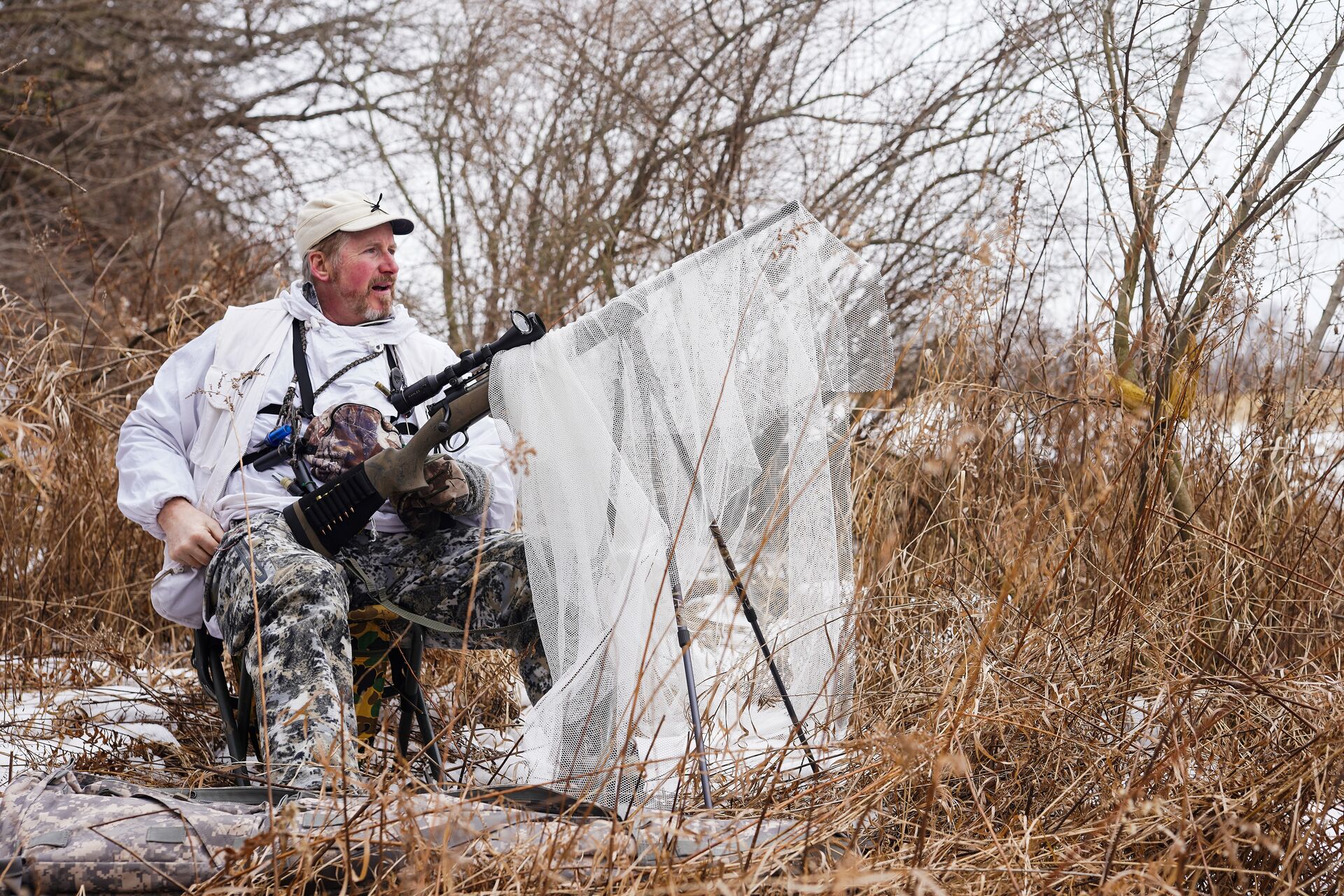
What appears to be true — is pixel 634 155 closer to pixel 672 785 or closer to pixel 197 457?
pixel 197 457

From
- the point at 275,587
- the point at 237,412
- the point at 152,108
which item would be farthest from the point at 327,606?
the point at 152,108

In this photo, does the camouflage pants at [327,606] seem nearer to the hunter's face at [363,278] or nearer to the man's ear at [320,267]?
the hunter's face at [363,278]

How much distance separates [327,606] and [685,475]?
33.3 inches

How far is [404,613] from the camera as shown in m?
2.65

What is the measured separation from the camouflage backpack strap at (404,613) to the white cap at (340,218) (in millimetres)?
965

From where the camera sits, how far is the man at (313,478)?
2.47 metres

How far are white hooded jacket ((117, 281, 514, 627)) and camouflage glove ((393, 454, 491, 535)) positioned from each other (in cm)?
6

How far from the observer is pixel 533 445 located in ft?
7.34

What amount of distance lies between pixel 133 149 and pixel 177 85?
2.42ft

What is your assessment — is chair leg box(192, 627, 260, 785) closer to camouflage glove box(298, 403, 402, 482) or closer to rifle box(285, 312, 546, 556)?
rifle box(285, 312, 546, 556)

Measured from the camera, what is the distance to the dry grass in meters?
1.83

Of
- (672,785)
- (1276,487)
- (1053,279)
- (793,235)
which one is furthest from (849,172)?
(672,785)

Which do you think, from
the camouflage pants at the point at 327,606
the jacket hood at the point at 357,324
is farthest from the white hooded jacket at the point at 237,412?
the camouflage pants at the point at 327,606

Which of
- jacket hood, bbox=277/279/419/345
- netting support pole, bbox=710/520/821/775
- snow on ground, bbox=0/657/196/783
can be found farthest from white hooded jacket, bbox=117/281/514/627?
netting support pole, bbox=710/520/821/775
